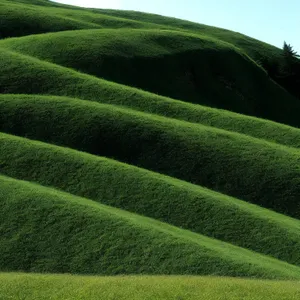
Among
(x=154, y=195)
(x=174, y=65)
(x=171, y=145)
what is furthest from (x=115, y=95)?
(x=154, y=195)

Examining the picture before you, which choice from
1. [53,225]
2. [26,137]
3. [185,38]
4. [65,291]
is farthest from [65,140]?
[185,38]

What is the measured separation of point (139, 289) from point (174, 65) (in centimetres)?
7578

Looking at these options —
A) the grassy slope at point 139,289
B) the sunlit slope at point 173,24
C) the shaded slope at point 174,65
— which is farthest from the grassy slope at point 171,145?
the sunlit slope at point 173,24

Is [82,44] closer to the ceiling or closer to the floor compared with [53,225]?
closer to the ceiling

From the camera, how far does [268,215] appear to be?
46188 mm

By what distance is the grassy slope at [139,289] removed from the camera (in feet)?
77.8

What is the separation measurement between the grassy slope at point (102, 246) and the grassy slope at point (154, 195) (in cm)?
213

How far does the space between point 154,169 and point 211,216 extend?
12.2m

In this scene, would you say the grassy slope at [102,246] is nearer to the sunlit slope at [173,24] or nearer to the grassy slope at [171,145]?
the grassy slope at [171,145]

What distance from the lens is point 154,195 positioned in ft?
153

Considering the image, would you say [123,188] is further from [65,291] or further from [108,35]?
[108,35]

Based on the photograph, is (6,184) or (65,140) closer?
(6,184)

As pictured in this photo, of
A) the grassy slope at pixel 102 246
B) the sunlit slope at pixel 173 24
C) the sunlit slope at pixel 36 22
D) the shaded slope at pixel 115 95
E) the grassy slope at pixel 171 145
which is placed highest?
the sunlit slope at pixel 173 24

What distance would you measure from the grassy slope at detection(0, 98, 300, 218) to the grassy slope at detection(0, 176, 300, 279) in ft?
41.4
